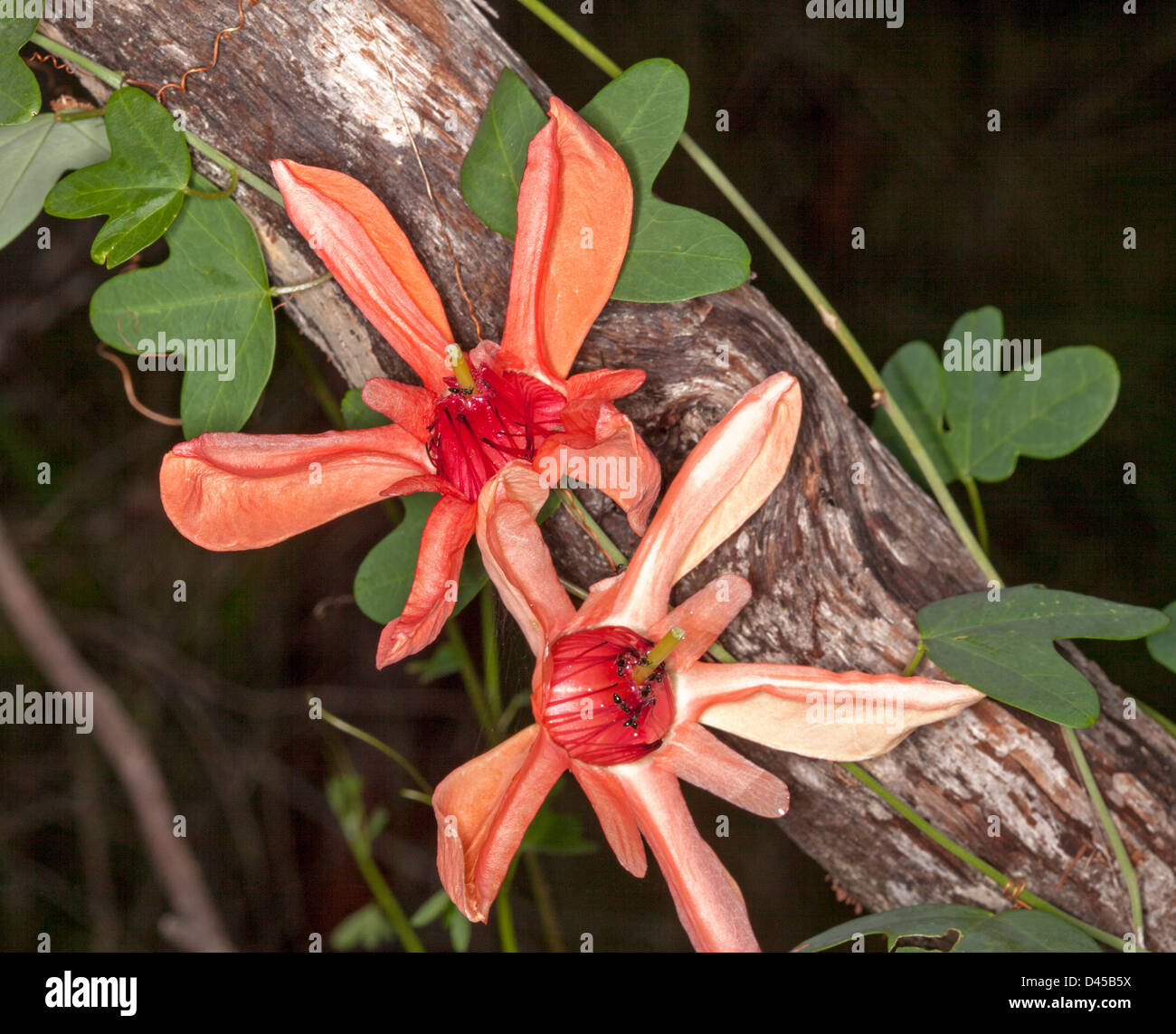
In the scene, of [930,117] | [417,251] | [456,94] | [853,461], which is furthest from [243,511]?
[930,117]

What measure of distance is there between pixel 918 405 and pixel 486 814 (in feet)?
2.37

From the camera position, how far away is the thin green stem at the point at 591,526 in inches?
34.1

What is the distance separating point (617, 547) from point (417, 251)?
1.04ft

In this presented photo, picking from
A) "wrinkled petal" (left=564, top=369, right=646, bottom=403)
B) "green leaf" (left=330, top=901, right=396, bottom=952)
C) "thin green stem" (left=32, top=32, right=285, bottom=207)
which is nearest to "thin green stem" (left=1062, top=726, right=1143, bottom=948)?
"wrinkled petal" (left=564, top=369, right=646, bottom=403)

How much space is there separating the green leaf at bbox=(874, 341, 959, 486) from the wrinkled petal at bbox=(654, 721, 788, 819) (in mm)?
472

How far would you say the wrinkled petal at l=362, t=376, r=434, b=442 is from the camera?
80 centimetres

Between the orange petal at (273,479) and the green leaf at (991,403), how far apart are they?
0.61 meters

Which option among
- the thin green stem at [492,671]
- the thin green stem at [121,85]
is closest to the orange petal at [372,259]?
the thin green stem at [121,85]

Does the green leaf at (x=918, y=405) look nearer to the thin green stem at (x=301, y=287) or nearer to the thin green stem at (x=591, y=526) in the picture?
the thin green stem at (x=591, y=526)

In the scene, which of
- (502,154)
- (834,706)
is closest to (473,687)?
(834,706)

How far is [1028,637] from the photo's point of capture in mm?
872

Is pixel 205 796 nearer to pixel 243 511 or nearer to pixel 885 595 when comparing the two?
pixel 243 511

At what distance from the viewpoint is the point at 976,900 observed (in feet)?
3.28

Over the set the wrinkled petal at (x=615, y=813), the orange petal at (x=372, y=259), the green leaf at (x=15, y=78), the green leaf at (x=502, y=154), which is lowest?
the wrinkled petal at (x=615, y=813)
